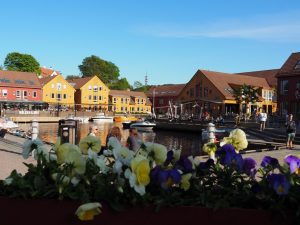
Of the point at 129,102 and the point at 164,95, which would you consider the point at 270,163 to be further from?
the point at 129,102

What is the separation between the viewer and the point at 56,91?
86.7m

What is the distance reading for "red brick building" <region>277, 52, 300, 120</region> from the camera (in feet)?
149

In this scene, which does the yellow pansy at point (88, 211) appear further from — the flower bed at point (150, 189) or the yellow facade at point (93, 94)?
the yellow facade at point (93, 94)

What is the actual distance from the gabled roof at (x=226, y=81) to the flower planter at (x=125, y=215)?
63.1 m

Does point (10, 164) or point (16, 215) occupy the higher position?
point (16, 215)

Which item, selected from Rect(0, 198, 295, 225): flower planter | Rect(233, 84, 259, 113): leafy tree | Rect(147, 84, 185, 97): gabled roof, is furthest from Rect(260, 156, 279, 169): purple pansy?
Rect(147, 84, 185, 97): gabled roof

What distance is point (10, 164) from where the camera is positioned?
1130 centimetres

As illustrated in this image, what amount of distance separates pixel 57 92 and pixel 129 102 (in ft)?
75.4

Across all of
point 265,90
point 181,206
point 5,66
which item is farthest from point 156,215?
point 5,66

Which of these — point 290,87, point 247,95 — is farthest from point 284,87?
point 247,95

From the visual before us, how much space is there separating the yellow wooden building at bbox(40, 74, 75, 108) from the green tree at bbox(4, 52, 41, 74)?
49.9 feet

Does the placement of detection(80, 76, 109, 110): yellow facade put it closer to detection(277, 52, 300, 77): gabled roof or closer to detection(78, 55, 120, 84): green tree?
detection(78, 55, 120, 84): green tree

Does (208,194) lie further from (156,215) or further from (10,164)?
(10,164)

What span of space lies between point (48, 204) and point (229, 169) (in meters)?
1.60
